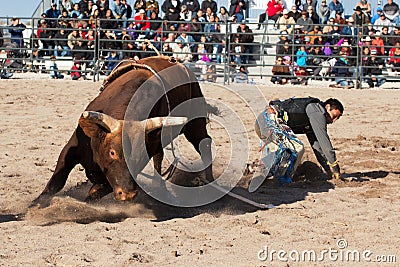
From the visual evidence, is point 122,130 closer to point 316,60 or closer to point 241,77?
point 241,77

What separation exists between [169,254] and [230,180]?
2634mm

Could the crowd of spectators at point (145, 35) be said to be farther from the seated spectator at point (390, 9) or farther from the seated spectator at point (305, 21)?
the seated spectator at point (390, 9)

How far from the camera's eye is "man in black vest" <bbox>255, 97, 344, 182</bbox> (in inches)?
250

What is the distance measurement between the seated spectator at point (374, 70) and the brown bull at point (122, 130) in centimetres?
926

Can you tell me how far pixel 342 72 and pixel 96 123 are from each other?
10676mm

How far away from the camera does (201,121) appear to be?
21.4 feet

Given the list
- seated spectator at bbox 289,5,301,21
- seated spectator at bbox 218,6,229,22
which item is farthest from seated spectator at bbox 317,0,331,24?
seated spectator at bbox 218,6,229,22

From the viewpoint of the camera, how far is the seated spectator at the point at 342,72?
14.3 metres

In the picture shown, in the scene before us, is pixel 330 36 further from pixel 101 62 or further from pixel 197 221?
pixel 197 221

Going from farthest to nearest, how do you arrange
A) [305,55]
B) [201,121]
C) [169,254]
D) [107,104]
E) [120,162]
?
1. [305,55]
2. [201,121]
3. [107,104]
4. [120,162]
5. [169,254]

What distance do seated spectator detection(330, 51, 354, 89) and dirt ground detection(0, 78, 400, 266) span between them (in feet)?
19.1

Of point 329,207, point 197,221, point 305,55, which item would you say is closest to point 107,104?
point 197,221

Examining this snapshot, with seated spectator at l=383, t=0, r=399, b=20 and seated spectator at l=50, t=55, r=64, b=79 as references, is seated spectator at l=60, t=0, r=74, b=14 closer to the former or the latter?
seated spectator at l=50, t=55, r=64, b=79

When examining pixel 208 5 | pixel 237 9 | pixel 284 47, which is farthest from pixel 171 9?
pixel 284 47
